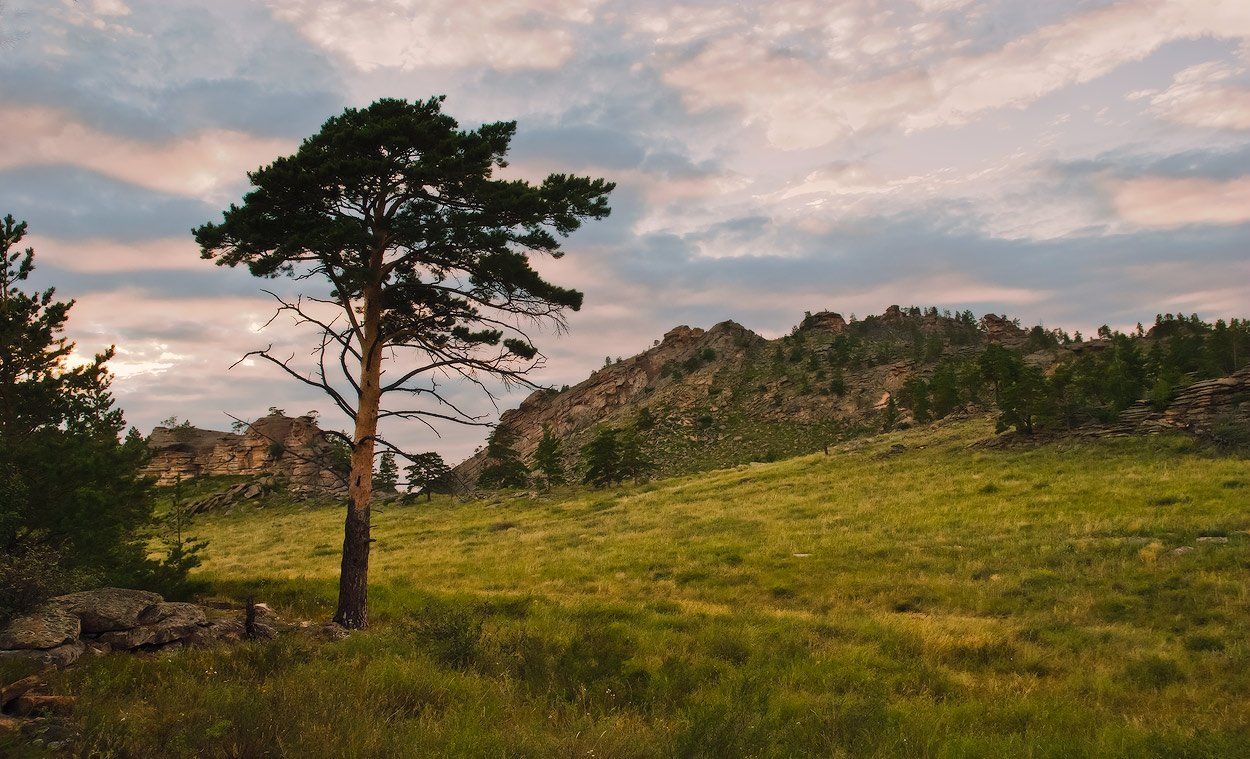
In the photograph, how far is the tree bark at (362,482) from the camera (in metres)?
13.2

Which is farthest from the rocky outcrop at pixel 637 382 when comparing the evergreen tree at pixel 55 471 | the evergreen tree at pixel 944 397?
the evergreen tree at pixel 55 471

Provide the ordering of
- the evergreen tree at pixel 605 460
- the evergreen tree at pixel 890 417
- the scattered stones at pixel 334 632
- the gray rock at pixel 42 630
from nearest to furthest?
the gray rock at pixel 42 630, the scattered stones at pixel 334 632, the evergreen tree at pixel 605 460, the evergreen tree at pixel 890 417

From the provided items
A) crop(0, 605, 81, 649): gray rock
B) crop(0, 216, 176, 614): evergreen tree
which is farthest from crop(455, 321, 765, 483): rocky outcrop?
crop(0, 605, 81, 649): gray rock

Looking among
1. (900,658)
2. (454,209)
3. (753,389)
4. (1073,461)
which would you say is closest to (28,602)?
(454,209)

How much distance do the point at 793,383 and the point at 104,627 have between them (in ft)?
316

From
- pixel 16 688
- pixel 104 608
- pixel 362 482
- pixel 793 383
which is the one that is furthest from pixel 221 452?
pixel 16 688

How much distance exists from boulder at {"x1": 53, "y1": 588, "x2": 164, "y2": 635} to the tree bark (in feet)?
10.8

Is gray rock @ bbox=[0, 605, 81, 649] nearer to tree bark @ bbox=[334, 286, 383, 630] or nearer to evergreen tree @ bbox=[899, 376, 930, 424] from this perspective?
tree bark @ bbox=[334, 286, 383, 630]

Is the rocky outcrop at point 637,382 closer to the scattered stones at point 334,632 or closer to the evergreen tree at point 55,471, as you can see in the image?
the evergreen tree at point 55,471

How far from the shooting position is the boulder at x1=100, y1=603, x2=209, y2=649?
9.83 metres

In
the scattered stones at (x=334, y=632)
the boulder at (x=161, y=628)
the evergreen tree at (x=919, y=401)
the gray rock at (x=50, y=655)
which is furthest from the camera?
the evergreen tree at (x=919, y=401)

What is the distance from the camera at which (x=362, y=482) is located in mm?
13391

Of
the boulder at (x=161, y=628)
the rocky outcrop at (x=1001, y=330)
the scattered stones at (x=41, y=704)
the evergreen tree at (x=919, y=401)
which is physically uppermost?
the rocky outcrop at (x=1001, y=330)

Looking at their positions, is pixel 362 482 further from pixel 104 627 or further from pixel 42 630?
pixel 42 630
